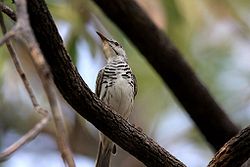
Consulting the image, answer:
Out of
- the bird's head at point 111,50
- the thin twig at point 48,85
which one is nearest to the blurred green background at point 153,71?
the bird's head at point 111,50

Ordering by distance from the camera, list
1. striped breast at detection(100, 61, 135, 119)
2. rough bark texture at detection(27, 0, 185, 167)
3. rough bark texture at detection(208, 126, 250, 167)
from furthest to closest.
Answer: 1. striped breast at detection(100, 61, 135, 119)
2. rough bark texture at detection(208, 126, 250, 167)
3. rough bark texture at detection(27, 0, 185, 167)

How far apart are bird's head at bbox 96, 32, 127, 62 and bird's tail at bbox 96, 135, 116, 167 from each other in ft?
1.92

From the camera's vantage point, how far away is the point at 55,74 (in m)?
2.38

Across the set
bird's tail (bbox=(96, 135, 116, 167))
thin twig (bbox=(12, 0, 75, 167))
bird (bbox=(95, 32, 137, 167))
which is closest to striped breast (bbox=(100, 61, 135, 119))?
bird (bbox=(95, 32, 137, 167))

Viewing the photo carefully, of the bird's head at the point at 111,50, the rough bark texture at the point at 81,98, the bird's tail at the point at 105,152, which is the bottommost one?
the bird's tail at the point at 105,152

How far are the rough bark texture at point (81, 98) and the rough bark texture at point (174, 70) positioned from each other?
1.35m

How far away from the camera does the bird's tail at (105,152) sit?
12.4 feet

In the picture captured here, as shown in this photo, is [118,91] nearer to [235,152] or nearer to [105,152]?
[105,152]

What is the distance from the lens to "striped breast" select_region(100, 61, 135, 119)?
362 centimetres

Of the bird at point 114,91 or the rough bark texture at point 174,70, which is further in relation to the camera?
the rough bark texture at point 174,70

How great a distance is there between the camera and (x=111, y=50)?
13.7 feet

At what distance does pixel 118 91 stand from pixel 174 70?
0.74 metres

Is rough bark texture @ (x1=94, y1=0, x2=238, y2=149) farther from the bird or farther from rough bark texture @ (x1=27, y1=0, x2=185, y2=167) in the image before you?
rough bark texture @ (x1=27, y1=0, x2=185, y2=167)

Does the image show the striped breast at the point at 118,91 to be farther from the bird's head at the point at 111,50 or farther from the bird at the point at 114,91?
the bird's head at the point at 111,50
